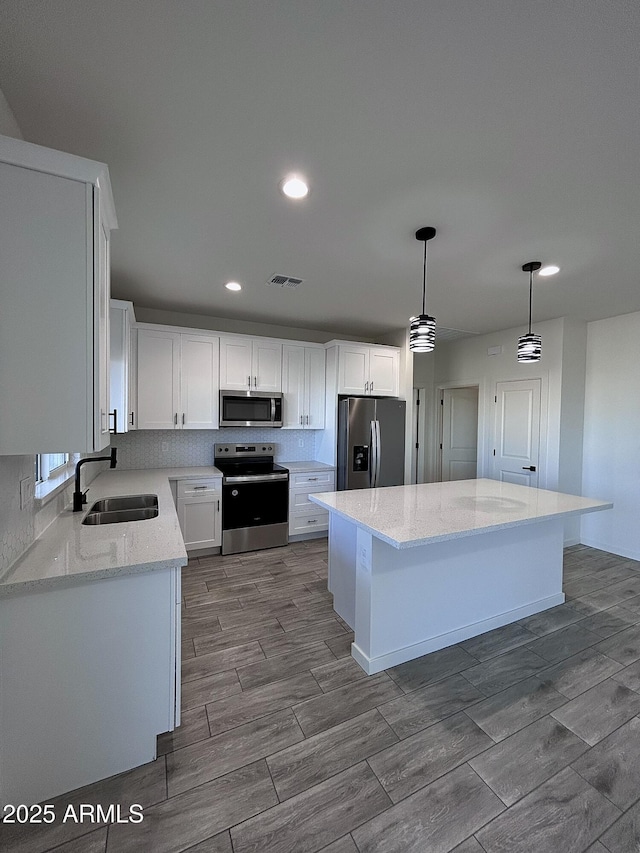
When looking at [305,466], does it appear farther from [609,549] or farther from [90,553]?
[609,549]

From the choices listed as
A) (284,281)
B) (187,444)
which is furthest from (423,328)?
(187,444)

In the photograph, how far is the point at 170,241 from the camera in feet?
8.16

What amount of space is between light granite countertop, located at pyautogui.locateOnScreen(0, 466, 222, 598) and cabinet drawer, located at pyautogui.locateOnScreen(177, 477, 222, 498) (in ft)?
4.13

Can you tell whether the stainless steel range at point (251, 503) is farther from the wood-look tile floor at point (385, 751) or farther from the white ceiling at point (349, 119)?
the white ceiling at point (349, 119)

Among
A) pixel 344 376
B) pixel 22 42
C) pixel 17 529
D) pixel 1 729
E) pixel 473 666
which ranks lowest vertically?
pixel 473 666

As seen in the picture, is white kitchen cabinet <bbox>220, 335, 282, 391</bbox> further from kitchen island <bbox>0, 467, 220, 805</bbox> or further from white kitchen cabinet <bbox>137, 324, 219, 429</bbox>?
kitchen island <bbox>0, 467, 220, 805</bbox>

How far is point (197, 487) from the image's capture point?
3.76m

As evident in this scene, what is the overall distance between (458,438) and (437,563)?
421 cm

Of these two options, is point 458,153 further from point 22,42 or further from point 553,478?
point 553,478

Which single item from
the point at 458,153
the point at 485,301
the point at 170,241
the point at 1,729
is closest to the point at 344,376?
the point at 485,301

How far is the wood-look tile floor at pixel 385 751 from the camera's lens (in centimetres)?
129

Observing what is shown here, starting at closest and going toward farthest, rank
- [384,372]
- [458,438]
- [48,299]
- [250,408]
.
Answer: [48,299] → [250,408] → [384,372] → [458,438]

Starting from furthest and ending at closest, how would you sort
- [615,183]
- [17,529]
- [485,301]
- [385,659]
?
1. [485,301]
2. [385,659]
3. [615,183]
4. [17,529]

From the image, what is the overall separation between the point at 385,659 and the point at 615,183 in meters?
2.86
